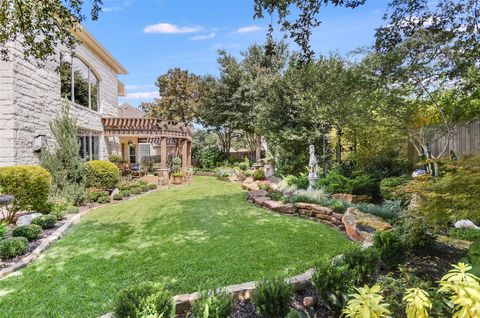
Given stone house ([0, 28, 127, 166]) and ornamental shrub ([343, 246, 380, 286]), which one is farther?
stone house ([0, 28, 127, 166])

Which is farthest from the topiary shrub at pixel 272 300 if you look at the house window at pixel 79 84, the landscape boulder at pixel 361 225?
the house window at pixel 79 84

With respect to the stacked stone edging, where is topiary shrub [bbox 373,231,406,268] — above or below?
above

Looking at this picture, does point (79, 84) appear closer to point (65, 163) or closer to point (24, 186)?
point (65, 163)

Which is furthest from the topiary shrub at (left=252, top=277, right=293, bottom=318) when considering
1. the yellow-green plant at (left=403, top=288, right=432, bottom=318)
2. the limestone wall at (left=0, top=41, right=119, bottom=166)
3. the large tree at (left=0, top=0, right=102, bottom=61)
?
the limestone wall at (left=0, top=41, right=119, bottom=166)

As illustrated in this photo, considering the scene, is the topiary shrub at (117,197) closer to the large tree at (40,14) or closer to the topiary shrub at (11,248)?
the topiary shrub at (11,248)

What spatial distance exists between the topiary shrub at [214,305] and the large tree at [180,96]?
24.7m

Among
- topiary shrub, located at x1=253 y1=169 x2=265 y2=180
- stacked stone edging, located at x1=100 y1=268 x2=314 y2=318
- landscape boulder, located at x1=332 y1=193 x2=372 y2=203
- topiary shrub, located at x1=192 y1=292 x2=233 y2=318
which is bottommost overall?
stacked stone edging, located at x1=100 y1=268 x2=314 y2=318

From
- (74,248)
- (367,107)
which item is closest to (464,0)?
(367,107)

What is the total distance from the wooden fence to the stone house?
33.7 ft

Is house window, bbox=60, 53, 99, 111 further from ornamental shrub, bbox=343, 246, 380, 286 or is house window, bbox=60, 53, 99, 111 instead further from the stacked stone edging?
ornamental shrub, bbox=343, 246, 380, 286

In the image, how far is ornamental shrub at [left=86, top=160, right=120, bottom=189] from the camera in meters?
10.7

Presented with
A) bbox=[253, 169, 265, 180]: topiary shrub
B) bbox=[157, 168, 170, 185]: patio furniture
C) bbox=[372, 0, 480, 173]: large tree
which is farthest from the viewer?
bbox=[253, 169, 265, 180]: topiary shrub

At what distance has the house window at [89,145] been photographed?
12.5m

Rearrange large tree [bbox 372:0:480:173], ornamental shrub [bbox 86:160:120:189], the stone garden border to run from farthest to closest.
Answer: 1. ornamental shrub [bbox 86:160:120:189]
2. large tree [bbox 372:0:480:173]
3. the stone garden border
